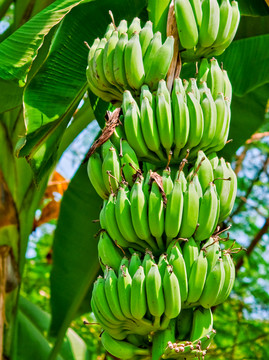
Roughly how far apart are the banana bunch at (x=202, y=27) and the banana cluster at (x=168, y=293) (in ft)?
1.71

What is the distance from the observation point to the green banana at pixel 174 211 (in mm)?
1404

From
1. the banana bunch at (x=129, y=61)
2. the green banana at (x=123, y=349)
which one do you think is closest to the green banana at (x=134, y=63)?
the banana bunch at (x=129, y=61)

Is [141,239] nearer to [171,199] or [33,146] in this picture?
[171,199]

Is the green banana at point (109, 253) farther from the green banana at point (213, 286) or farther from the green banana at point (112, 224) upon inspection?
the green banana at point (213, 286)

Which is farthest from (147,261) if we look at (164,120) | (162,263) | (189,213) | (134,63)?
(134,63)

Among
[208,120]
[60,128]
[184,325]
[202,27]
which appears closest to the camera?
[184,325]

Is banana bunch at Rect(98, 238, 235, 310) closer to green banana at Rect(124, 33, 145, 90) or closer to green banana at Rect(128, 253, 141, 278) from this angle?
green banana at Rect(128, 253, 141, 278)

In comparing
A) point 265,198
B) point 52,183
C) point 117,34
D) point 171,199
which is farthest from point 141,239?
point 265,198

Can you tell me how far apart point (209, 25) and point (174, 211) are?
1.75 feet

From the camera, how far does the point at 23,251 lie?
2.51m

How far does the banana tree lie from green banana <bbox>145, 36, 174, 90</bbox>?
0.36 metres

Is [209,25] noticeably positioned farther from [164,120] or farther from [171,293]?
[171,293]

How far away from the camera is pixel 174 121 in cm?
153

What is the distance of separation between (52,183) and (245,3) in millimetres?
1193
